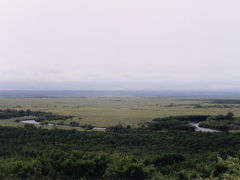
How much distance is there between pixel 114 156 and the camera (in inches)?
755

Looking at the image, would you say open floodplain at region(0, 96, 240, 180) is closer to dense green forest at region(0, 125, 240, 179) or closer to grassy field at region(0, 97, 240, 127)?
dense green forest at region(0, 125, 240, 179)

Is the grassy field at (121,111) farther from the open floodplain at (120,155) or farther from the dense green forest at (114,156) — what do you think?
the dense green forest at (114,156)

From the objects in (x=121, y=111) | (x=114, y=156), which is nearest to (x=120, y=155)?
(x=114, y=156)

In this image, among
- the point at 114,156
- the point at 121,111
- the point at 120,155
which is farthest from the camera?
the point at 121,111

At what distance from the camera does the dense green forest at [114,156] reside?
1312 cm

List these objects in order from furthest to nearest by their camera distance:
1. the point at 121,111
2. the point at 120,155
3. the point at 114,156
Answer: the point at 121,111 → the point at 120,155 → the point at 114,156

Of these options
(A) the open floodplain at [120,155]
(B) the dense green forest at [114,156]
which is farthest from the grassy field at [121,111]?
(B) the dense green forest at [114,156]

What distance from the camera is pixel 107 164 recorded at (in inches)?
570

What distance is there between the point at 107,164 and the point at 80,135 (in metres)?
23.6

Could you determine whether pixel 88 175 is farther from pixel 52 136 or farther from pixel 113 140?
pixel 52 136

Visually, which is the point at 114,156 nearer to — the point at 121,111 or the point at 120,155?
the point at 120,155

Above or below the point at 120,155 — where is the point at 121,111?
below

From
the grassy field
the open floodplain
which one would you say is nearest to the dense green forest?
the open floodplain

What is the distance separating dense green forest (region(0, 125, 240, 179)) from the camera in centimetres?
1312
